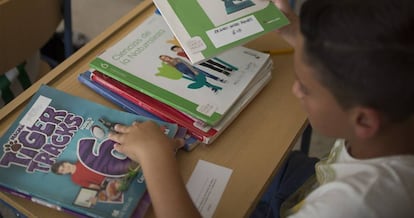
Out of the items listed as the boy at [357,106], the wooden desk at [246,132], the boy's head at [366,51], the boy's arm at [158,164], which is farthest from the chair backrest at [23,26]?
the boy's head at [366,51]

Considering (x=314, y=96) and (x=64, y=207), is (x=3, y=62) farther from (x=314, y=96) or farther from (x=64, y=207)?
(x=314, y=96)

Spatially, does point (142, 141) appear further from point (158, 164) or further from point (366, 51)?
point (366, 51)

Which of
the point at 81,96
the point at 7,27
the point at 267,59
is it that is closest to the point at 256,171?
the point at 267,59

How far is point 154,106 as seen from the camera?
1027 millimetres

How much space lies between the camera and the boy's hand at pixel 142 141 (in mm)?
908

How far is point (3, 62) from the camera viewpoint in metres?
1.31

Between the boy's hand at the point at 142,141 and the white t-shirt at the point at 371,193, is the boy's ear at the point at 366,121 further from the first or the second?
the boy's hand at the point at 142,141

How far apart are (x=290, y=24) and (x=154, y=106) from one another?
0.37m

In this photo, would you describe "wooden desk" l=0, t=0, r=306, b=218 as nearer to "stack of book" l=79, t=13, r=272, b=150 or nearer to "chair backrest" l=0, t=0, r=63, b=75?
"stack of book" l=79, t=13, r=272, b=150

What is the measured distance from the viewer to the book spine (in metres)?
1.00

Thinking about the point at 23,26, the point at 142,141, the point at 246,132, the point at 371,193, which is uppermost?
the point at 23,26

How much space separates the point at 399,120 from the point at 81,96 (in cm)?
63

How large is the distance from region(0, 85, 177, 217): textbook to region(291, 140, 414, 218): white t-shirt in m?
0.30

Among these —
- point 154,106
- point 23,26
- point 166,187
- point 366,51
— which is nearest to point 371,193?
point 366,51
